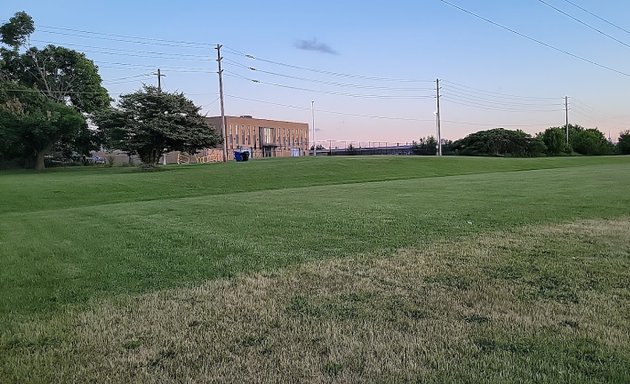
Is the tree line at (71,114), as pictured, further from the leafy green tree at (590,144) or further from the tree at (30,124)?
the leafy green tree at (590,144)

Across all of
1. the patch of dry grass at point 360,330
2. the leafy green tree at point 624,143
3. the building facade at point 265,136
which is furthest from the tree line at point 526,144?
the patch of dry grass at point 360,330

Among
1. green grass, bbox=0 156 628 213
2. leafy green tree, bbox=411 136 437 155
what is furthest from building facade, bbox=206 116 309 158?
green grass, bbox=0 156 628 213

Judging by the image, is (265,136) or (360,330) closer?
(360,330)

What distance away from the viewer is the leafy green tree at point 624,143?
280 ft

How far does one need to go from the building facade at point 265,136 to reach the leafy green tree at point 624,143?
2278 inches

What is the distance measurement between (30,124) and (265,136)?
6314 cm

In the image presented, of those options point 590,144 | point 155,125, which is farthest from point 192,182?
point 590,144

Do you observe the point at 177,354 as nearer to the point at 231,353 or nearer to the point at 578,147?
the point at 231,353

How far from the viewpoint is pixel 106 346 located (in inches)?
161

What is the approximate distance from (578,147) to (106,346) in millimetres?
94817

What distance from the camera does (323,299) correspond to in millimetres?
5215

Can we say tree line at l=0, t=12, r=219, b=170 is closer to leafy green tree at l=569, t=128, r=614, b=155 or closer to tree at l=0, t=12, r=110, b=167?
tree at l=0, t=12, r=110, b=167

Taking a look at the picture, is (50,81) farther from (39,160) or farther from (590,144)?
(590,144)

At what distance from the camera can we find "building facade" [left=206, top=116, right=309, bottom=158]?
320ft
